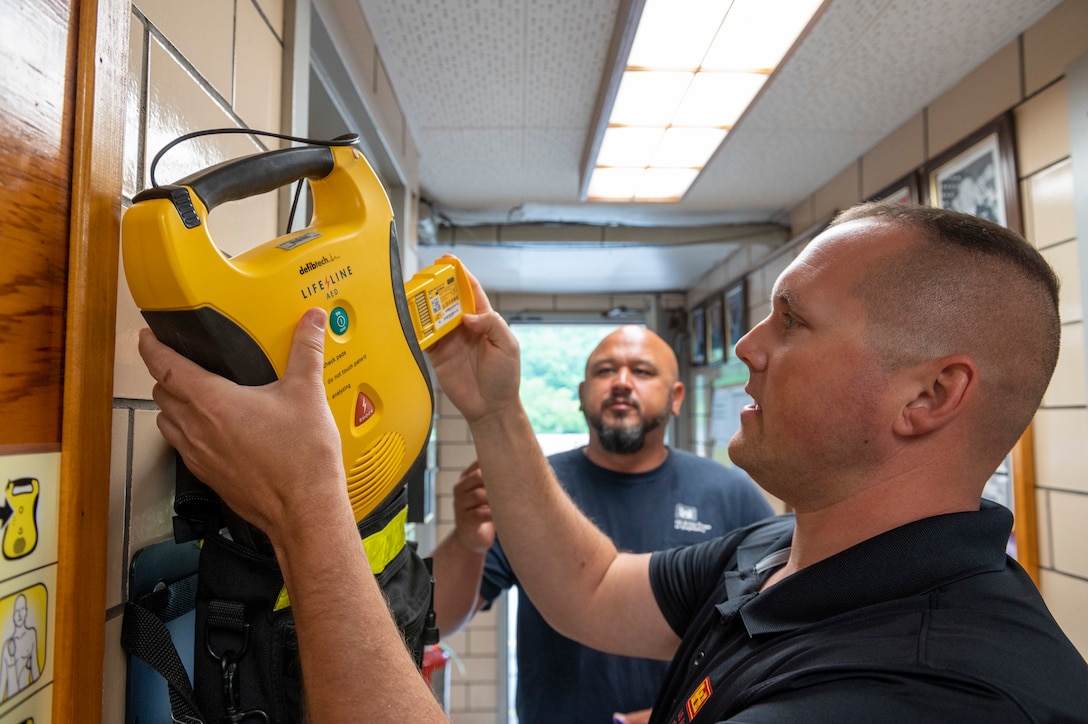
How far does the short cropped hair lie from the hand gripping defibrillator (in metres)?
0.53

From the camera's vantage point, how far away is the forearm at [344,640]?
1.76 feet

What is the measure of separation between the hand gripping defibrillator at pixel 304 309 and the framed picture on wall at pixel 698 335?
3.77 metres

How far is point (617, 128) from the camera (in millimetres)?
2152

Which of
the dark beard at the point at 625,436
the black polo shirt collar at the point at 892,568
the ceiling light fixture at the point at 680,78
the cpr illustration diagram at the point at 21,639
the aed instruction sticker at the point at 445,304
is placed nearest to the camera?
the cpr illustration diagram at the point at 21,639

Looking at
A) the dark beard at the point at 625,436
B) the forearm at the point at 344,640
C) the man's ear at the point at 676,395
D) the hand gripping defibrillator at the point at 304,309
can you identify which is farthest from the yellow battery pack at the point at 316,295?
the man's ear at the point at 676,395

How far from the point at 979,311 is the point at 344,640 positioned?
741 mm

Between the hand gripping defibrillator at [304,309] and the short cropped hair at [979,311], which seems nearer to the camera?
the hand gripping defibrillator at [304,309]

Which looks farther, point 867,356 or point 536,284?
point 536,284

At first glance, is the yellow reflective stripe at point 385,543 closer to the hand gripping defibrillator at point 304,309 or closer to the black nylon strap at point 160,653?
the hand gripping defibrillator at point 304,309

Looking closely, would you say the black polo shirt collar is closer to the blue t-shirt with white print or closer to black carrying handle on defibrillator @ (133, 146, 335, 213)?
black carrying handle on defibrillator @ (133, 146, 335, 213)

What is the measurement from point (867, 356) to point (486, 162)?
6.58ft

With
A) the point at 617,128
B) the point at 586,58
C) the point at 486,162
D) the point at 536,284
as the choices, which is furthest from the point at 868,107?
the point at 536,284

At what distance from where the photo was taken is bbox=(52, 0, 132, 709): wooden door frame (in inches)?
21.6

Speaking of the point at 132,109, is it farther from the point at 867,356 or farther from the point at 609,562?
the point at 609,562
